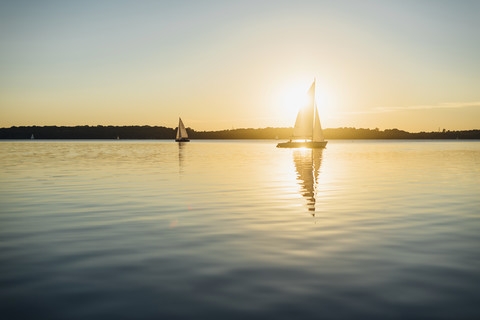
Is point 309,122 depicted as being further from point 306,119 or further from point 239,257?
point 239,257

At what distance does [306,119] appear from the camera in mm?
103312

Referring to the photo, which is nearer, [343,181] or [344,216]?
[344,216]

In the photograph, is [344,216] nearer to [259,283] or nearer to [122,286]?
[259,283]

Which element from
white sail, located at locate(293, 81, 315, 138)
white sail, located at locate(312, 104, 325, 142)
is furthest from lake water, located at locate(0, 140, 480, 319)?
white sail, located at locate(312, 104, 325, 142)

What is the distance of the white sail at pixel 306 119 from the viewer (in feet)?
332

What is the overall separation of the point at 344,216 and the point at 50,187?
21539 millimetres

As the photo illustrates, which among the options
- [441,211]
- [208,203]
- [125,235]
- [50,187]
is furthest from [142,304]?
[50,187]

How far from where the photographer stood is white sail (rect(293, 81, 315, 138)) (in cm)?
10119

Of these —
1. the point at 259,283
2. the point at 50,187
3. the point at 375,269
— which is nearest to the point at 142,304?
the point at 259,283

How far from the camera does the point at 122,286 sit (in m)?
9.94

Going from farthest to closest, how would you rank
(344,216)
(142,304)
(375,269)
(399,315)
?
(344,216) → (375,269) → (142,304) → (399,315)

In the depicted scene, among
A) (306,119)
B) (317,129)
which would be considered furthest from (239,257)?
(317,129)

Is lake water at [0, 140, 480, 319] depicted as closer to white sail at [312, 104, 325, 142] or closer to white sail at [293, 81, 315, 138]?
white sail at [293, 81, 315, 138]

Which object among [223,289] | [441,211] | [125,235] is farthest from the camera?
[441,211]
